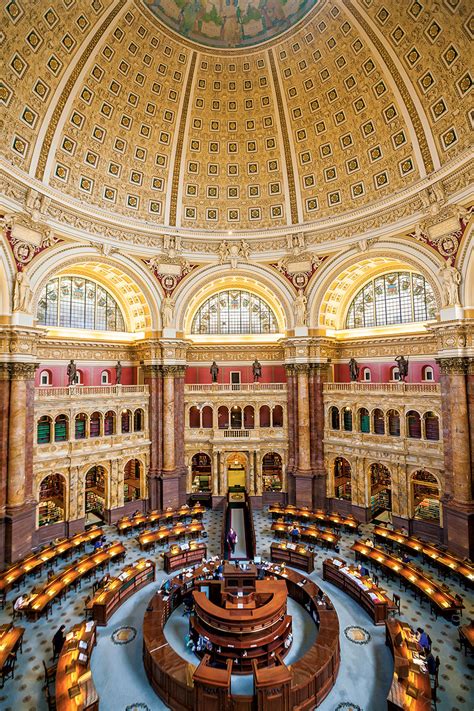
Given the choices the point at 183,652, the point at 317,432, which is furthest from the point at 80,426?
the point at 317,432

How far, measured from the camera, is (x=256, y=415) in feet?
98.5

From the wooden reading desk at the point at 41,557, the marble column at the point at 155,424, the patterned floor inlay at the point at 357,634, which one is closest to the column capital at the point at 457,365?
the patterned floor inlay at the point at 357,634

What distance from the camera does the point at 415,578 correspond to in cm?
1753

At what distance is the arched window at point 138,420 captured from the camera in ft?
94.9

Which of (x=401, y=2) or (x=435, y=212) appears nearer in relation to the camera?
(x=401, y=2)

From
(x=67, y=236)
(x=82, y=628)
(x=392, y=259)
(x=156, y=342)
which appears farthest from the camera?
(x=156, y=342)

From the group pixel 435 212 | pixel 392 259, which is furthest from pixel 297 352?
pixel 435 212

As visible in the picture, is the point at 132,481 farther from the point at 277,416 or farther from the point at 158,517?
the point at 277,416

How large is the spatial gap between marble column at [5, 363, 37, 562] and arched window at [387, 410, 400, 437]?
23.4 metres

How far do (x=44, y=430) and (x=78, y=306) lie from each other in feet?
31.4

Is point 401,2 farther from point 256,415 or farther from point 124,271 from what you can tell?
point 256,415

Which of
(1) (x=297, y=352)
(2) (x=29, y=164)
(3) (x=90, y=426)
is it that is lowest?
(3) (x=90, y=426)

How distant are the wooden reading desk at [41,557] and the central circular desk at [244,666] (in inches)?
286

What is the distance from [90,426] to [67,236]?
43.5ft
